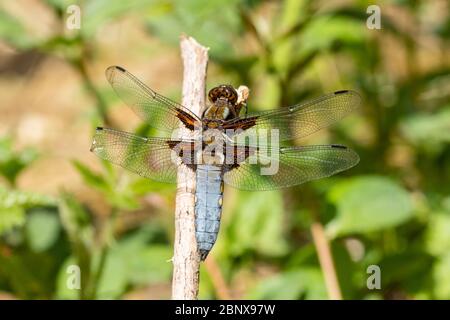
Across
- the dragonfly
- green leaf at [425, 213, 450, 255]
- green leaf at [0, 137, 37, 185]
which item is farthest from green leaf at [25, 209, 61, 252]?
green leaf at [425, 213, 450, 255]

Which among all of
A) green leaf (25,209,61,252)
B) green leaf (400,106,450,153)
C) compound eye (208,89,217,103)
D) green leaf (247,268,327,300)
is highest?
green leaf (400,106,450,153)

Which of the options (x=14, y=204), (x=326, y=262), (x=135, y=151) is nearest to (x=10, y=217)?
(x=14, y=204)

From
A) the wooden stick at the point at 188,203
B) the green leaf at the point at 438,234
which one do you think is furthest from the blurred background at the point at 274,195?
the wooden stick at the point at 188,203

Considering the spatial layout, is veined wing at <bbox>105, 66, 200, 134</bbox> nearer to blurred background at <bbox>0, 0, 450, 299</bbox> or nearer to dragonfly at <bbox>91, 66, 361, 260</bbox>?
dragonfly at <bbox>91, 66, 361, 260</bbox>

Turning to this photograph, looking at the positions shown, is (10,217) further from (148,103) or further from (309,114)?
(309,114)

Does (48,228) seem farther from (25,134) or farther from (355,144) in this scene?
(25,134)
